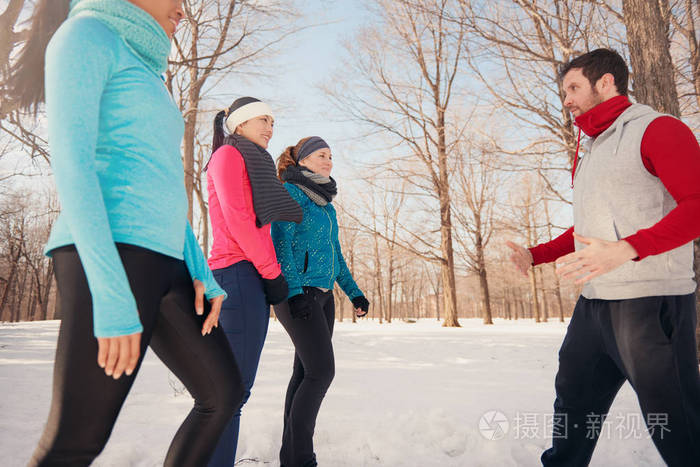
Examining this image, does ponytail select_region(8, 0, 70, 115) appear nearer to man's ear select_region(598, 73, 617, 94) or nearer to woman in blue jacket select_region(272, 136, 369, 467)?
woman in blue jacket select_region(272, 136, 369, 467)

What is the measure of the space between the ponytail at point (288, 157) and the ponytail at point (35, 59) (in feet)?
5.42

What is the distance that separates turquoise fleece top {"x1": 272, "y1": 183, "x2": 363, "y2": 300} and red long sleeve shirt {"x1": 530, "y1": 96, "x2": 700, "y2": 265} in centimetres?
172

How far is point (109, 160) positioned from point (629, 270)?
2.05 m

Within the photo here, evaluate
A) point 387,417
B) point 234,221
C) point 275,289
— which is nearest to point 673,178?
point 275,289

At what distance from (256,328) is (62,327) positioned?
3.71 feet

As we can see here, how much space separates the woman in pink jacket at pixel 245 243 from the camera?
6.99 ft

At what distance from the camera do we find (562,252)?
2486mm

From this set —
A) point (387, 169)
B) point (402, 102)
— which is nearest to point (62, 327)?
point (387, 169)

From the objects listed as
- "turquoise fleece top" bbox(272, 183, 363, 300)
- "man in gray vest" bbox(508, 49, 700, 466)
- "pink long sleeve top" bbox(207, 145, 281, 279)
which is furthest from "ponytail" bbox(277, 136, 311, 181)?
"man in gray vest" bbox(508, 49, 700, 466)

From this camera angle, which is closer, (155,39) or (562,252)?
(155,39)

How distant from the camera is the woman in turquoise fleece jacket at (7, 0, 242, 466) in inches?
42.7

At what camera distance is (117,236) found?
1190 mm

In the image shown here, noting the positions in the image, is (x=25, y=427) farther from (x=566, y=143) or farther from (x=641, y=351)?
(x=566, y=143)

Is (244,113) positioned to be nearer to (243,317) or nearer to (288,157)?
(288,157)
